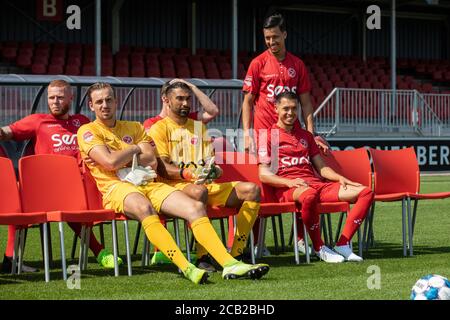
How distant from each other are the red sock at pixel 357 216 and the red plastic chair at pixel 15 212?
2.64 meters

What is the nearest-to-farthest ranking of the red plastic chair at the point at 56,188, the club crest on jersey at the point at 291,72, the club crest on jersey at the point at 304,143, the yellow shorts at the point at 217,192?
the red plastic chair at the point at 56,188 → the yellow shorts at the point at 217,192 → the club crest on jersey at the point at 304,143 → the club crest on jersey at the point at 291,72

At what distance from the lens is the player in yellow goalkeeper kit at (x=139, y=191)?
7.44m

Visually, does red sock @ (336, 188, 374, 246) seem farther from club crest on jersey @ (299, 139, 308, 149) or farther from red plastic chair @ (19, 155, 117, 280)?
red plastic chair @ (19, 155, 117, 280)

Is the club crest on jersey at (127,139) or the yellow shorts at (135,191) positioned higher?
the club crest on jersey at (127,139)

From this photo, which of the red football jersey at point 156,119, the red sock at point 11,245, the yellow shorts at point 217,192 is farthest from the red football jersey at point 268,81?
the red sock at point 11,245

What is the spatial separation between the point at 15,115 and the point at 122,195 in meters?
9.11

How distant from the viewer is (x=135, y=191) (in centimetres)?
788

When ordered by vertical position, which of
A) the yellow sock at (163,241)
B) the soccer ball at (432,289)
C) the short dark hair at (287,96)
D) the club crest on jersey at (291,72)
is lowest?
the soccer ball at (432,289)

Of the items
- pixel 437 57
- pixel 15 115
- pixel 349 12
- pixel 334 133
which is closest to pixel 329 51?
pixel 349 12

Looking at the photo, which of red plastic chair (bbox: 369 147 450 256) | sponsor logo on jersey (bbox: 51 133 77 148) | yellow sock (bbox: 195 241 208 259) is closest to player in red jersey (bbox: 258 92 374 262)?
red plastic chair (bbox: 369 147 450 256)

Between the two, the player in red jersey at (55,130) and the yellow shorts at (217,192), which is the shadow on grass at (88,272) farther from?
the yellow shorts at (217,192)

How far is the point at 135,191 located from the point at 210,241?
80cm

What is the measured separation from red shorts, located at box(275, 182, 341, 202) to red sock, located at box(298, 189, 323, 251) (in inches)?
8.0

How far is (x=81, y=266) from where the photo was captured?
8.27m
